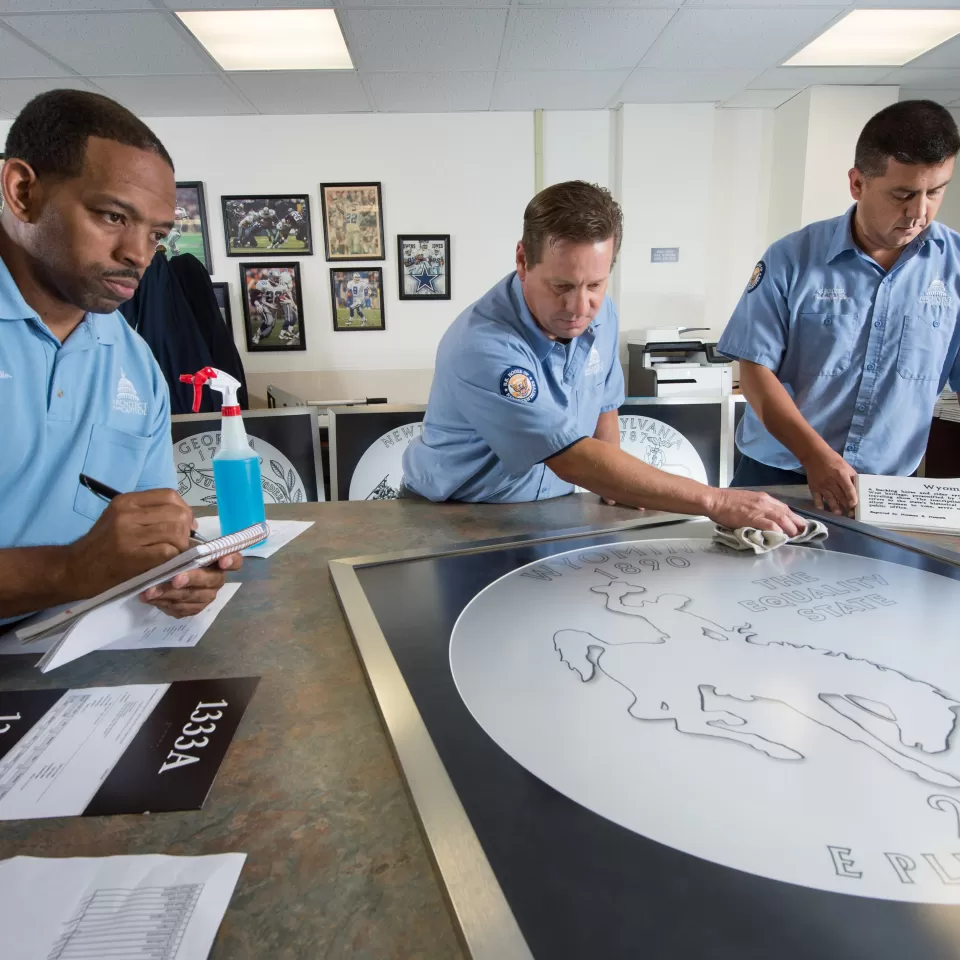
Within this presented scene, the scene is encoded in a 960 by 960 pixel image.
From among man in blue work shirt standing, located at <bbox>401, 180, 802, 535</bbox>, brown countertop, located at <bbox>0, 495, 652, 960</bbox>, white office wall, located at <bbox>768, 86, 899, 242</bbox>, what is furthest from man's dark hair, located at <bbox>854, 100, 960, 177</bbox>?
white office wall, located at <bbox>768, 86, 899, 242</bbox>

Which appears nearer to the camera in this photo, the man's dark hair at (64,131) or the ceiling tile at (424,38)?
the man's dark hair at (64,131)

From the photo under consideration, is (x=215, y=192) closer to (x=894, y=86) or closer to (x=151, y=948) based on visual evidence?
(x=894, y=86)

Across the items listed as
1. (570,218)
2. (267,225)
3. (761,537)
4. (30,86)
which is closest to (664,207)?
(267,225)

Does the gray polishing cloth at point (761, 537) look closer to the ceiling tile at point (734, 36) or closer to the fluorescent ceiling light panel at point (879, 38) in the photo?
the ceiling tile at point (734, 36)

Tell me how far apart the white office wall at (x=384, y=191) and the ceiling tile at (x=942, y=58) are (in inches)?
93.0

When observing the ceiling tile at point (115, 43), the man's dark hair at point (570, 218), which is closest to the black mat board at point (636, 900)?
the man's dark hair at point (570, 218)

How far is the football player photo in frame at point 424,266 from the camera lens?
4.70 meters

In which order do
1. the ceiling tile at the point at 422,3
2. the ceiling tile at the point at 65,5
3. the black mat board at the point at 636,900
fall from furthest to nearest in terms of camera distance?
1. the ceiling tile at the point at 422,3
2. the ceiling tile at the point at 65,5
3. the black mat board at the point at 636,900

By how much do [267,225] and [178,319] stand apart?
144cm

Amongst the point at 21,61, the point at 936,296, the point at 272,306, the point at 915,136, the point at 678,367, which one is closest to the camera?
the point at 915,136

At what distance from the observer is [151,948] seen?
0.39 m

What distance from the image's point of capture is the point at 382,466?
2.10 meters

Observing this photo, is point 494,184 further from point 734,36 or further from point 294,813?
point 294,813

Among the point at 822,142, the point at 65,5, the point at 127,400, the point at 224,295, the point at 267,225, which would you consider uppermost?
the point at 65,5
